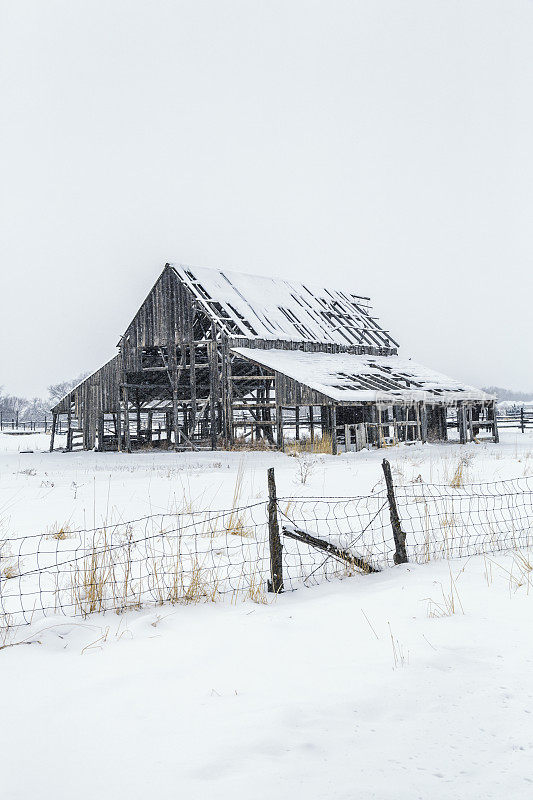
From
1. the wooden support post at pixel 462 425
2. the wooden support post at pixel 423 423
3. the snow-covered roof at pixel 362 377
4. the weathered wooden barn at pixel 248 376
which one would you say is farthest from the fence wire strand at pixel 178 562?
the wooden support post at pixel 462 425

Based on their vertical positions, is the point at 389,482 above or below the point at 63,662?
above

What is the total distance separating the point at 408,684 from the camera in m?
3.75

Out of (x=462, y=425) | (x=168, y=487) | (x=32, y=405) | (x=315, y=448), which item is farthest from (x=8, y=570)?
(x=32, y=405)

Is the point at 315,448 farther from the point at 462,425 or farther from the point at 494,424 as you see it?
the point at 494,424

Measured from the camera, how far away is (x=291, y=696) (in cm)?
367

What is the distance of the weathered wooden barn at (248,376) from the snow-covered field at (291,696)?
1882 cm

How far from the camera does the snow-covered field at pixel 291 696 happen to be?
110 inches

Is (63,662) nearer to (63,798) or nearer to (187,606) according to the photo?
(187,606)

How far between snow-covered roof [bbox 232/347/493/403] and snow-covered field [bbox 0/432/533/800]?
18.5 m

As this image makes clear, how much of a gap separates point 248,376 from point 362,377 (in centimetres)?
610

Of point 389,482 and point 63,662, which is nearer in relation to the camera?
point 63,662

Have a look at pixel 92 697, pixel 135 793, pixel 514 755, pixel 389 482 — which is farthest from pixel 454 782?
pixel 389 482

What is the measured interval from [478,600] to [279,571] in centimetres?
186

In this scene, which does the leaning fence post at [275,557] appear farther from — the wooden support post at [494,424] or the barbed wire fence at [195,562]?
the wooden support post at [494,424]
